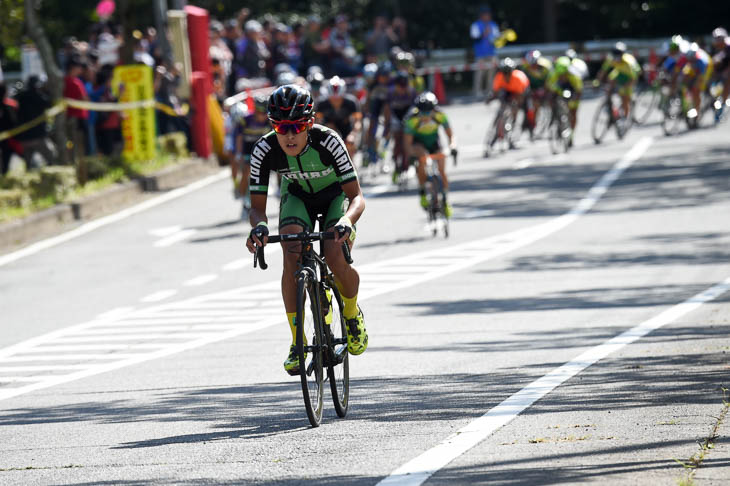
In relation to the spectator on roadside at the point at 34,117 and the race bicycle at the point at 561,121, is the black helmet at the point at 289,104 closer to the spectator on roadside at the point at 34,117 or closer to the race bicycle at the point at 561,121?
the spectator on roadside at the point at 34,117

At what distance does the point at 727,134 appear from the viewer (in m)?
29.3

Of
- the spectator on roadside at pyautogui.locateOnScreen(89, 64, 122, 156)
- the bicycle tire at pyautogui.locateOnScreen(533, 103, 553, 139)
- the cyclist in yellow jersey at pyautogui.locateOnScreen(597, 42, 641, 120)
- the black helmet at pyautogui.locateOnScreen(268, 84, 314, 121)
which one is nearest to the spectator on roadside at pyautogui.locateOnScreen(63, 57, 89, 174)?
the spectator on roadside at pyautogui.locateOnScreen(89, 64, 122, 156)

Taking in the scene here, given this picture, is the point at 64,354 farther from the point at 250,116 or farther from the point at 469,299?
the point at 250,116

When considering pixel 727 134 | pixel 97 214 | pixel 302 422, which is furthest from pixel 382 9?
pixel 302 422

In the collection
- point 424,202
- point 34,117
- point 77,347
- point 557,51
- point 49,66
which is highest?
point 49,66

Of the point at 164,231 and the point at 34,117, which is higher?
the point at 34,117

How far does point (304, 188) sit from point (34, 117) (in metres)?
14.7

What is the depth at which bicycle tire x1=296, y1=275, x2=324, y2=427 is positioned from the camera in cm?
775

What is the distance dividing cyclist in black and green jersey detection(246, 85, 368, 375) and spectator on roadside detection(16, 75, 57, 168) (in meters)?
14.6

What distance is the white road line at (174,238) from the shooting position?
18.4 metres

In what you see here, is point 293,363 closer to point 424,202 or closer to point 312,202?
point 312,202

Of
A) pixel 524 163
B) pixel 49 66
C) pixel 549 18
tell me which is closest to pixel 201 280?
pixel 49 66

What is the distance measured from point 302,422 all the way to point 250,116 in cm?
1160

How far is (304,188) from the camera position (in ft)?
28.1
